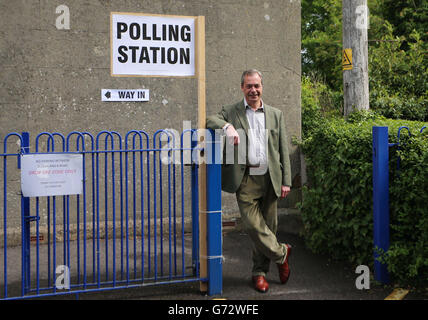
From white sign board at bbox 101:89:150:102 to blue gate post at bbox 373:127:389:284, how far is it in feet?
11.0

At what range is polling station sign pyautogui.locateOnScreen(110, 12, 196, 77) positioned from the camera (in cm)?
474

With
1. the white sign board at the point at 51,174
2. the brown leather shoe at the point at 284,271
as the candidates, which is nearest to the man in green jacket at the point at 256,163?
the brown leather shoe at the point at 284,271

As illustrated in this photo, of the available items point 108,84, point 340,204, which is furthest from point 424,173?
point 108,84

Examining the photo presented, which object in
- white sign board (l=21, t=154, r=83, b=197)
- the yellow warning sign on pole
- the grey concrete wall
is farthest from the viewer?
the yellow warning sign on pole

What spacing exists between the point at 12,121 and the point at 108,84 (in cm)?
131

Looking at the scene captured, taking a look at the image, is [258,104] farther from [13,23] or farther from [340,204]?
[13,23]

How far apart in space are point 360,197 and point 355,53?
92.2 inches

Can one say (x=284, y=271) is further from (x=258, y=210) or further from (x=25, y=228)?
(x=25, y=228)

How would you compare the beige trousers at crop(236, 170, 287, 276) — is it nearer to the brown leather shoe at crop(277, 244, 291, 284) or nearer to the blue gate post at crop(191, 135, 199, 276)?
the brown leather shoe at crop(277, 244, 291, 284)

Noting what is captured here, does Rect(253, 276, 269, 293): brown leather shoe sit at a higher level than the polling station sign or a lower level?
lower

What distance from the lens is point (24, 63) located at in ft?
22.2

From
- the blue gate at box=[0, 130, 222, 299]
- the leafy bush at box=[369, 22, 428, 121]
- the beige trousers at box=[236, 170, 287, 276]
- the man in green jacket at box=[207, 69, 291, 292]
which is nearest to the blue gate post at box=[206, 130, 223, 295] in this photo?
the blue gate at box=[0, 130, 222, 299]

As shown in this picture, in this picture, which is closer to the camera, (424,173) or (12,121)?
(424,173)

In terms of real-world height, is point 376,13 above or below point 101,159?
above
